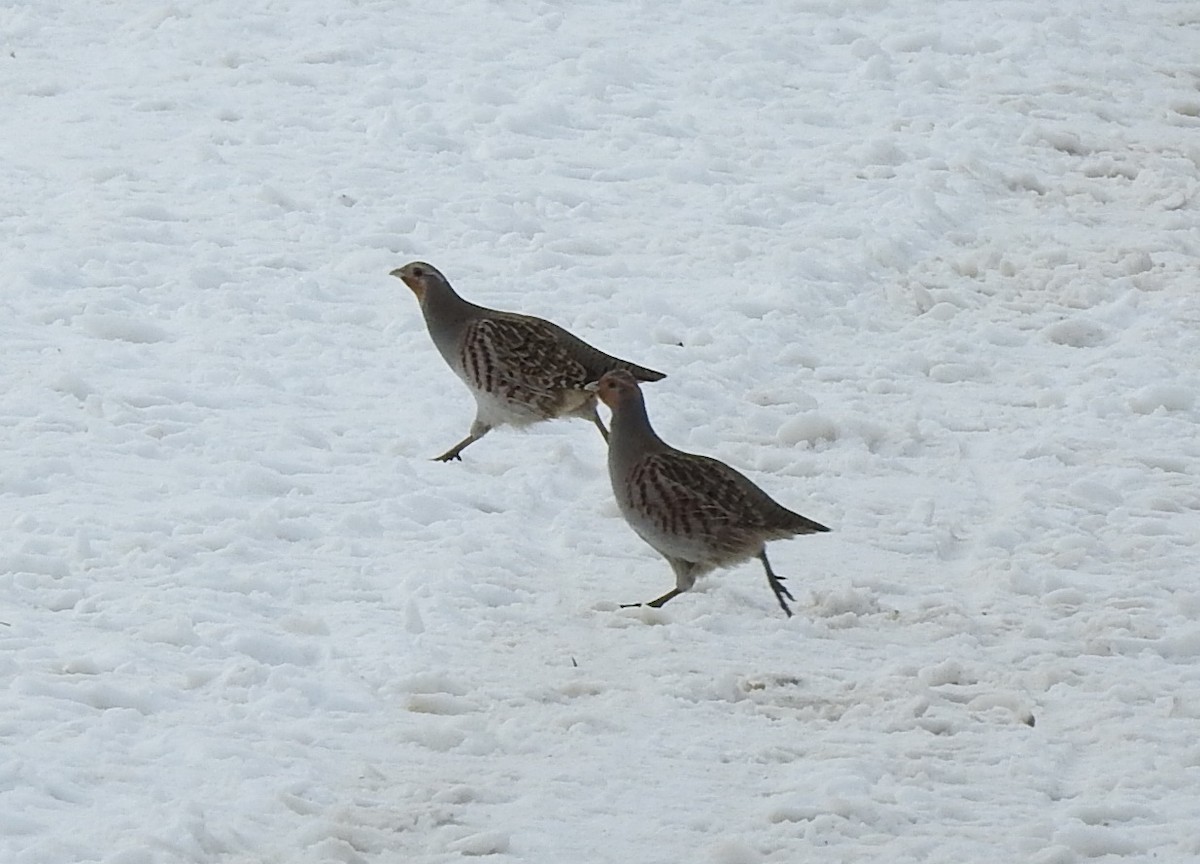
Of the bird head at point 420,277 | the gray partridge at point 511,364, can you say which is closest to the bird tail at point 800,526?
the gray partridge at point 511,364

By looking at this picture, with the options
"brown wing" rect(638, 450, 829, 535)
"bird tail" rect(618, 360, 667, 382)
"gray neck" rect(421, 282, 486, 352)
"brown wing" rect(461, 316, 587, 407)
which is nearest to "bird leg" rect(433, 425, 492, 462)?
"brown wing" rect(461, 316, 587, 407)

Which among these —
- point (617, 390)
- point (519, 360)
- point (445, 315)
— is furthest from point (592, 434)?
point (617, 390)

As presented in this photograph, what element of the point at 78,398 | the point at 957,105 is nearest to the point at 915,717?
the point at 78,398

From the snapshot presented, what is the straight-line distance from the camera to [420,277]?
6.57 metres

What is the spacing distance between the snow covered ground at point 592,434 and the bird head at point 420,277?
44 cm

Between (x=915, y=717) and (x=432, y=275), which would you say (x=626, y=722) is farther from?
(x=432, y=275)

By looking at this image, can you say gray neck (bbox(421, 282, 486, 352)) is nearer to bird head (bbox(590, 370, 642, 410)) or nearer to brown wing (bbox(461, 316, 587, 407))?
brown wing (bbox(461, 316, 587, 407))

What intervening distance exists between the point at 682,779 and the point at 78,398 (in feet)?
9.78

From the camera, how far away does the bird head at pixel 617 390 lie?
5.51 m

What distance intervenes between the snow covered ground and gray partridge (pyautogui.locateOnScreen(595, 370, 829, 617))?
0.63 ft

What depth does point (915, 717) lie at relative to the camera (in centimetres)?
480

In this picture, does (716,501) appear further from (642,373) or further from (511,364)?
(511,364)

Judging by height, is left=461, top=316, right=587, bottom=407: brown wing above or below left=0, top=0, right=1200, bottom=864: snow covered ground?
above

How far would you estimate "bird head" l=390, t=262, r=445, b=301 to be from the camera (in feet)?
21.5
